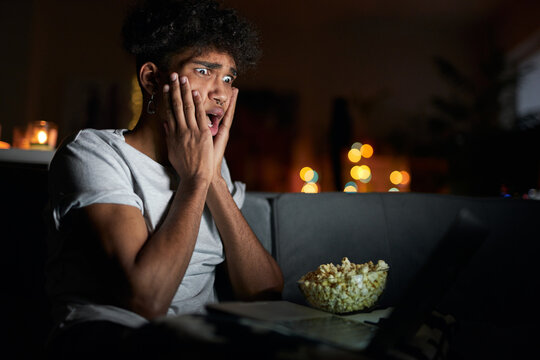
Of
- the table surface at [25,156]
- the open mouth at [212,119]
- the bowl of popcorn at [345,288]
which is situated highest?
the open mouth at [212,119]

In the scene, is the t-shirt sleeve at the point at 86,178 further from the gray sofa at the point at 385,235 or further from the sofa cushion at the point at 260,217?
the sofa cushion at the point at 260,217

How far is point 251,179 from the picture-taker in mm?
5711

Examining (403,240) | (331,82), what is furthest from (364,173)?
(403,240)

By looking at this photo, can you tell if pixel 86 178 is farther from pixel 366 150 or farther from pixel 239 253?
pixel 366 150

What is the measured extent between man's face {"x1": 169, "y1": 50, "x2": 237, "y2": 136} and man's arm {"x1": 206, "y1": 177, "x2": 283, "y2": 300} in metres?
0.24

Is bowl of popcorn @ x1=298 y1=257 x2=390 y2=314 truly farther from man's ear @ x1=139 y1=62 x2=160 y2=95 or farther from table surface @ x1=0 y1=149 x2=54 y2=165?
table surface @ x1=0 y1=149 x2=54 y2=165

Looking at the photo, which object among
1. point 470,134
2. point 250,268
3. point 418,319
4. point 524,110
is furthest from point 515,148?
point 418,319

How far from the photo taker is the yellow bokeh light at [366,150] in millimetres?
5922

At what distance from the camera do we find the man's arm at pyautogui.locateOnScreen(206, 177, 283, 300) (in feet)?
4.34

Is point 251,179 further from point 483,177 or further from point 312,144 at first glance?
point 483,177

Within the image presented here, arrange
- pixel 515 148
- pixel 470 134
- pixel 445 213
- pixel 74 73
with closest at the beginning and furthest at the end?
pixel 445 213 → pixel 515 148 → pixel 470 134 → pixel 74 73

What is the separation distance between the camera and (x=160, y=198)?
48.6 inches

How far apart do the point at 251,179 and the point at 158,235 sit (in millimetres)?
4669

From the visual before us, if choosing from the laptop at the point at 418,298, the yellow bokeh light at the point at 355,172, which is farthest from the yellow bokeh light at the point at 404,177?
the laptop at the point at 418,298
